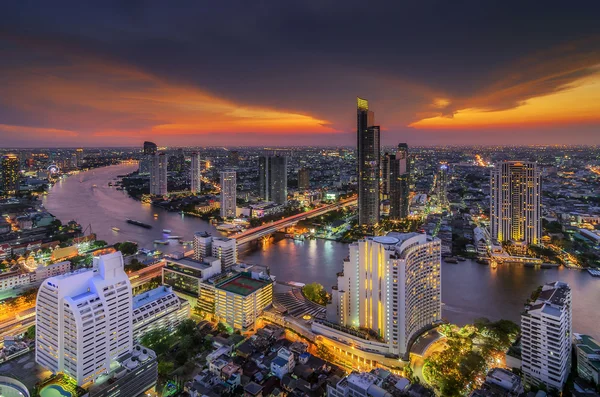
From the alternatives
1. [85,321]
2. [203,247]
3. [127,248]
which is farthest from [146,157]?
[85,321]

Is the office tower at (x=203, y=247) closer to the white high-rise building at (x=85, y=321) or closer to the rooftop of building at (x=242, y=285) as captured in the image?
the rooftop of building at (x=242, y=285)

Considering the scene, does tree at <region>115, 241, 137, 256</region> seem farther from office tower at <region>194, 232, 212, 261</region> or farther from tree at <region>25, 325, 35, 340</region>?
tree at <region>25, 325, 35, 340</region>

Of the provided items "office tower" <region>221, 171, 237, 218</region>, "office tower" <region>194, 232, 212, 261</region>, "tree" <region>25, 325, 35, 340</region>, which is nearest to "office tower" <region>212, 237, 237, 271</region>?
"office tower" <region>194, 232, 212, 261</region>

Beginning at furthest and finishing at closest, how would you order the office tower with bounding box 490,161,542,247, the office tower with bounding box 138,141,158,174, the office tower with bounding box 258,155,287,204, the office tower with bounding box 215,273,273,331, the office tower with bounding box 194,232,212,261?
the office tower with bounding box 138,141,158,174
the office tower with bounding box 258,155,287,204
the office tower with bounding box 490,161,542,247
the office tower with bounding box 194,232,212,261
the office tower with bounding box 215,273,273,331

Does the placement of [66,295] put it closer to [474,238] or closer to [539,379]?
[539,379]

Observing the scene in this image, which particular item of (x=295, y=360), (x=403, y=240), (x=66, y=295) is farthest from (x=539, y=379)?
(x=66, y=295)

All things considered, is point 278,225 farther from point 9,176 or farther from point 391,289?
point 9,176
